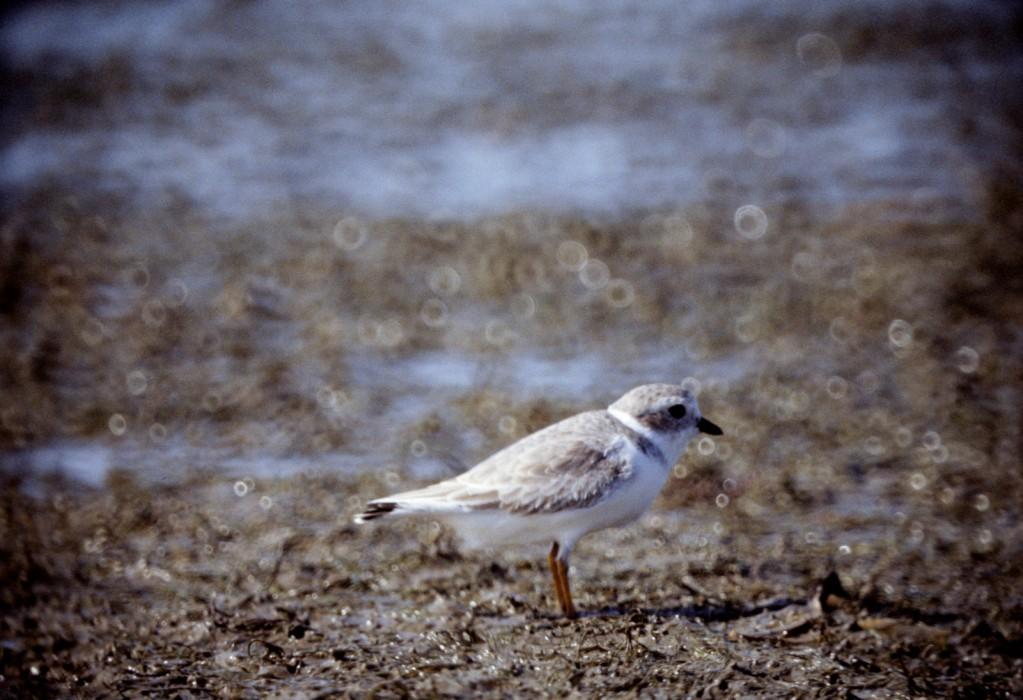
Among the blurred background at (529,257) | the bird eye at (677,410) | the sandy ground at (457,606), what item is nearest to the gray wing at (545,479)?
the bird eye at (677,410)

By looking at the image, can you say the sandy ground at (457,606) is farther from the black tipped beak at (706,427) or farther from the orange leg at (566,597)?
the black tipped beak at (706,427)

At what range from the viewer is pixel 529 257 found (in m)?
10.9

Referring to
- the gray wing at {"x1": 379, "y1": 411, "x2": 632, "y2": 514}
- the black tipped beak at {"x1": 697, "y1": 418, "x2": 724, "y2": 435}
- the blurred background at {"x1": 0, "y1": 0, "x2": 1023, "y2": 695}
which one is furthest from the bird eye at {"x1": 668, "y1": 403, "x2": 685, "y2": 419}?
the blurred background at {"x1": 0, "y1": 0, "x2": 1023, "y2": 695}

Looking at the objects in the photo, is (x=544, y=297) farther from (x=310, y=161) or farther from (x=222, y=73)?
(x=222, y=73)

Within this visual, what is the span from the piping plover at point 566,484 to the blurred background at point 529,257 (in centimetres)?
130

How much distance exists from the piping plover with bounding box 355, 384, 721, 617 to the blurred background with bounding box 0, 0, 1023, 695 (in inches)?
51.1

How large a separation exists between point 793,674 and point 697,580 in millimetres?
1079

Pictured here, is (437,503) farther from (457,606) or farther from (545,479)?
(457,606)

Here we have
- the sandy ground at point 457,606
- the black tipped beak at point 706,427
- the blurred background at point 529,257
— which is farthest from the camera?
the blurred background at point 529,257

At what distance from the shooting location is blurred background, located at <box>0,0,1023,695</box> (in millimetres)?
7895

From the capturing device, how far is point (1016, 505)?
23.6 feet

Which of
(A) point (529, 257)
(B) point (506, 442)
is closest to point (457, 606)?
(B) point (506, 442)

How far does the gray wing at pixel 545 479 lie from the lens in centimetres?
565

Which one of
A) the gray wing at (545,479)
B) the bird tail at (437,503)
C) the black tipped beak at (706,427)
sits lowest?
the bird tail at (437,503)
